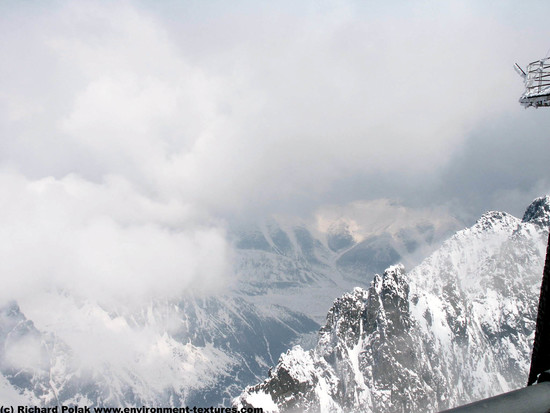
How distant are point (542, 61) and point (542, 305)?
11.6 meters

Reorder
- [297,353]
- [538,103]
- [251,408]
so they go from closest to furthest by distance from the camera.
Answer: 1. [538,103]
2. [251,408]
3. [297,353]

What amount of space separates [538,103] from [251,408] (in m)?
146

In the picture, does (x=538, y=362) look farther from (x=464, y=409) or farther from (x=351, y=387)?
(x=351, y=387)

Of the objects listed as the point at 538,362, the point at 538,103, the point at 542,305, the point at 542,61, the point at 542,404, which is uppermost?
the point at 542,61

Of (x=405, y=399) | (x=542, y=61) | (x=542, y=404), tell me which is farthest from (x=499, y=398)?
(x=405, y=399)

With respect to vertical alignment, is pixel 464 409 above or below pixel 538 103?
below

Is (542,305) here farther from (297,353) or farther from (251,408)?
(297,353)

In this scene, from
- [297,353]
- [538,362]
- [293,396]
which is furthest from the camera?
[297,353]

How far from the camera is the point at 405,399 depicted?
643ft

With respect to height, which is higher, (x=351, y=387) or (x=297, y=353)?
(x=297, y=353)

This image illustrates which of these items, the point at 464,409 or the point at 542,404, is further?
the point at 542,404

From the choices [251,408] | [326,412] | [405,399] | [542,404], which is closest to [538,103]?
[542,404]

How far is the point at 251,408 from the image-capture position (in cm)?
14062

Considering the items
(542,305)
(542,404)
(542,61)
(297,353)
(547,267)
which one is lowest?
(542,404)
